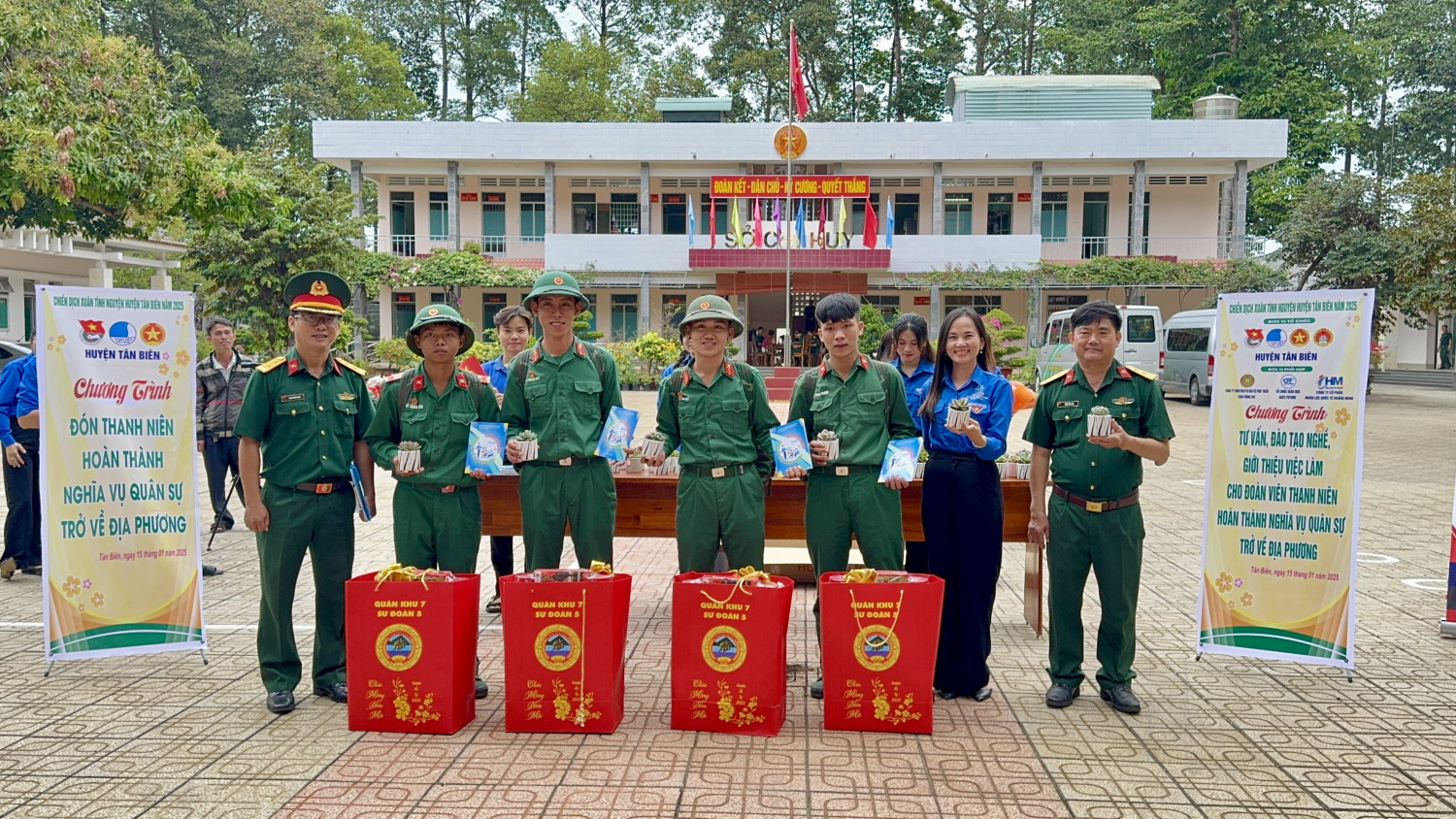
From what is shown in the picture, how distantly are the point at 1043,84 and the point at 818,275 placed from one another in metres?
8.62

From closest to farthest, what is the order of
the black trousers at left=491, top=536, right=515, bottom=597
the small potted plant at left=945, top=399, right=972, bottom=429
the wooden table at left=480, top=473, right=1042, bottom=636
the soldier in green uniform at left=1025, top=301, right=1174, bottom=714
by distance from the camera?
the small potted plant at left=945, top=399, right=972, bottom=429
the soldier in green uniform at left=1025, top=301, right=1174, bottom=714
the wooden table at left=480, top=473, right=1042, bottom=636
the black trousers at left=491, top=536, right=515, bottom=597

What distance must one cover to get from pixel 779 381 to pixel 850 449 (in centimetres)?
1996

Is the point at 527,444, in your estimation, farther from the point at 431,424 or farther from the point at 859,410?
the point at 859,410

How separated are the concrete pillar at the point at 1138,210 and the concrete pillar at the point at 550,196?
55.5ft

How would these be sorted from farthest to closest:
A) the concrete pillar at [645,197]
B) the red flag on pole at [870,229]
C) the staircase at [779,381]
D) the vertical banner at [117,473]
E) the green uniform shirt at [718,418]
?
the concrete pillar at [645,197], the red flag on pole at [870,229], the staircase at [779,381], the vertical banner at [117,473], the green uniform shirt at [718,418]

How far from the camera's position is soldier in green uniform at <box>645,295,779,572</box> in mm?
4219

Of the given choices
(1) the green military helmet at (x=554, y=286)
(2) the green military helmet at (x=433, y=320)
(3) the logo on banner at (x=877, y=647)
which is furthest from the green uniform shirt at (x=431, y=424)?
(3) the logo on banner at (x=877, y=647)

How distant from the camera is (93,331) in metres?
4.57

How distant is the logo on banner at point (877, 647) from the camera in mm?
3846

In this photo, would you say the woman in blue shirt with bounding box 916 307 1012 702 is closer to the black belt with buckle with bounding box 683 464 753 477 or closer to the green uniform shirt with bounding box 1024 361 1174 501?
the green uniform shirt with bounding box 1024 361 1174 501

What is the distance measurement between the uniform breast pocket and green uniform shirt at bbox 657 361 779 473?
4.03 ft

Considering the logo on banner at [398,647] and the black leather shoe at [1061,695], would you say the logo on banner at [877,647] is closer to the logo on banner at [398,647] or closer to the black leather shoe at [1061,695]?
the black leather shoe at [1061,695]

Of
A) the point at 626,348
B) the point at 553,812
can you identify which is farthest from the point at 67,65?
the point at 626,348

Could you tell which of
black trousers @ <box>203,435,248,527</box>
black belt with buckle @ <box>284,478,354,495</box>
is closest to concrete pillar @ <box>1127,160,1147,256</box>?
black trousers @ <box>203,435,248,527</box>
